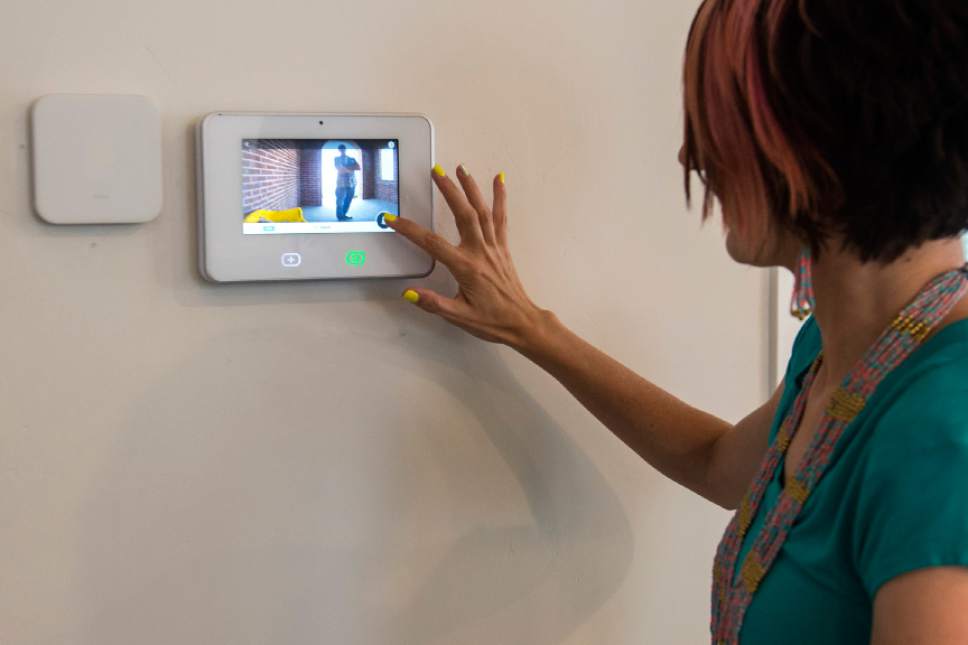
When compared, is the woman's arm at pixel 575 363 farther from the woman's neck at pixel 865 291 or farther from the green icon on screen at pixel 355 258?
the woman's neck at pixel 865 291

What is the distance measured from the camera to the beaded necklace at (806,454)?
69cm

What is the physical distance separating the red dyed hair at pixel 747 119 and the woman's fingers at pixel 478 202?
0.23m

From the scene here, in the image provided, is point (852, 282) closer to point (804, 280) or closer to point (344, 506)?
point (804, 280)

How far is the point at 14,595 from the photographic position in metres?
0.85

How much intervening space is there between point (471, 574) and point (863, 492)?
0.43 m

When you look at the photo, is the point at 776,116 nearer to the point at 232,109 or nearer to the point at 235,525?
the point at 232,109

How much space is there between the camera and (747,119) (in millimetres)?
681

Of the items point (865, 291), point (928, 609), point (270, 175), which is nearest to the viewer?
point (928, 609)

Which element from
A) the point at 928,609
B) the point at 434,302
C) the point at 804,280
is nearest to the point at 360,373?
the point at 434,302

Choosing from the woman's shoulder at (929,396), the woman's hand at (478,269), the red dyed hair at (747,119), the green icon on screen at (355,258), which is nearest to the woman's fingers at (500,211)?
the woman's hand at (478,269)

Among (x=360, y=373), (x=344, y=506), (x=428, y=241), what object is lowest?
(x=344, y=506)

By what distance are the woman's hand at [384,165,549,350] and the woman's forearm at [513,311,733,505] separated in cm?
2

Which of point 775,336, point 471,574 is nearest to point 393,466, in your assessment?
point 471,574

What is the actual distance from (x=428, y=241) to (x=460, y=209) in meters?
0.04
